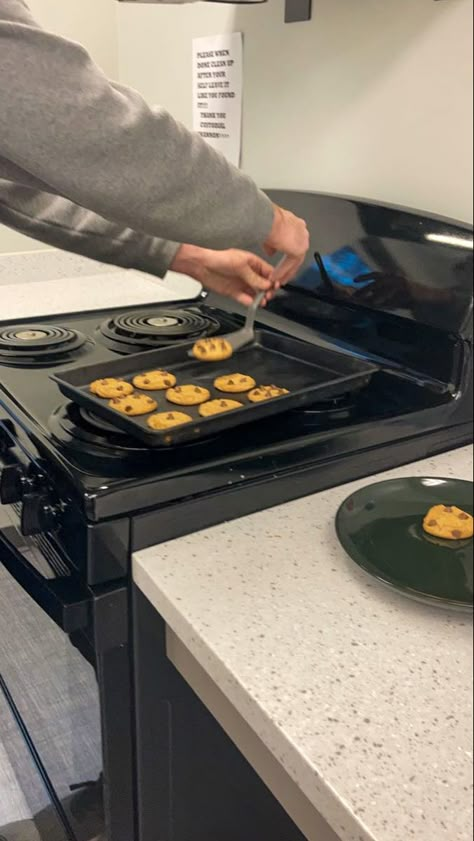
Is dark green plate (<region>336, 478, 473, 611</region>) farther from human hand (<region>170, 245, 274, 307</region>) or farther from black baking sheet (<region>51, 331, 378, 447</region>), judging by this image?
human hand (<region>170, 245, 274, 307</region>)

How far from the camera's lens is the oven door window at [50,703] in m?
0.67

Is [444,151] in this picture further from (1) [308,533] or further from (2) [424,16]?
(1) [308,533]

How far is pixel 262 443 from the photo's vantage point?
2.05 feet

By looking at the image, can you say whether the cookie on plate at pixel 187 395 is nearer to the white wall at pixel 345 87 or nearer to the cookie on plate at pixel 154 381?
the cookie on plate at pixel 154 381

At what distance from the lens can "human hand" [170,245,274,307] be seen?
2.66 feet

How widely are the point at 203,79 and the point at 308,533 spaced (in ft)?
2.13

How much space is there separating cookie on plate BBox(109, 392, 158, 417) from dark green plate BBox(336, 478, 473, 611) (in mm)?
203

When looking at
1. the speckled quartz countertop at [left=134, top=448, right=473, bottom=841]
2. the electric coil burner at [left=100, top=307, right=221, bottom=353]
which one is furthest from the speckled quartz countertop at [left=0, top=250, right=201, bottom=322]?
the speckled quartz countertop at [left=134, top=448, right=473, bottom=841]

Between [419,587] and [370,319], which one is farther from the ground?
[370,319]

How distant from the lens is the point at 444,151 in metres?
0.34

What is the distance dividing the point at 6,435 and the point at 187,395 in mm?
200

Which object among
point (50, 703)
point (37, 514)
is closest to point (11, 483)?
point (37, 514)

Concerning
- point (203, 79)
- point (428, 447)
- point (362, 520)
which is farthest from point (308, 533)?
point (203, 79)

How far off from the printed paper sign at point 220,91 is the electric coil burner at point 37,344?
0.30m
